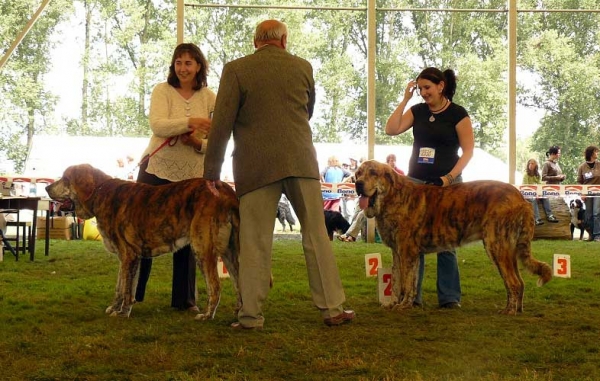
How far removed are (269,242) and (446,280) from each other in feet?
5.19

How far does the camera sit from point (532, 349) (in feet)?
13.2

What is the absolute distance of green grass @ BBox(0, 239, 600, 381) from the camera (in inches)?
139

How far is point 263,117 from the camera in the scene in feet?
14.8

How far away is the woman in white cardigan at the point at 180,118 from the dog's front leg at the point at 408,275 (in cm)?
135

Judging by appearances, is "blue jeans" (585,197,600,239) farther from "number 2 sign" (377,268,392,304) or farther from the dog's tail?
"number 2 sign" (377,268,392,304)

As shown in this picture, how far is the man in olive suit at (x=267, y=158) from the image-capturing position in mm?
4484

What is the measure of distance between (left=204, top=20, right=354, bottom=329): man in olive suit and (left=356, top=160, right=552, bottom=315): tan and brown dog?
89 cm

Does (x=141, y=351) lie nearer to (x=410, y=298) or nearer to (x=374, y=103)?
(x=410, y=298)

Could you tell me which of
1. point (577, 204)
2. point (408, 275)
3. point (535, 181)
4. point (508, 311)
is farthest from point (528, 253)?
point (577, 204)

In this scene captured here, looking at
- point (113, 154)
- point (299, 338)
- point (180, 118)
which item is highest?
point (113, 154)

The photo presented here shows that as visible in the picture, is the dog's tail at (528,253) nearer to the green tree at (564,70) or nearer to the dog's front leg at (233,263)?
the dog's front leg at (233,263)

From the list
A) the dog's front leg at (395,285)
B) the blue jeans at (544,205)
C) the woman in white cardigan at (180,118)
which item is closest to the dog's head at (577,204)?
the blue jeans at (544,205)

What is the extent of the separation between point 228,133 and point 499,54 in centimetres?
1005

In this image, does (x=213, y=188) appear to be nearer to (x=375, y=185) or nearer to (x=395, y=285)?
(x=375, y=185)
